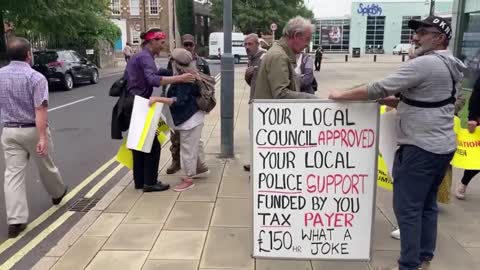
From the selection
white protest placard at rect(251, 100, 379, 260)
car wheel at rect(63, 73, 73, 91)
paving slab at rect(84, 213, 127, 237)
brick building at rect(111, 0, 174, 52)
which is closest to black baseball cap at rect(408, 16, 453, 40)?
white protest placard at rect(251, 100, 379, 260)

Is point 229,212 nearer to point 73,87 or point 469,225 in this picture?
point 469,225

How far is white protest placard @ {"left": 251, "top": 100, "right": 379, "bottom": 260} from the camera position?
3283mm

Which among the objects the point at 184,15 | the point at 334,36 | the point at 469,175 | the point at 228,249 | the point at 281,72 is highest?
the point at 184,15

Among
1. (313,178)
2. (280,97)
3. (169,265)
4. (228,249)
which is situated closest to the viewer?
(313,178)

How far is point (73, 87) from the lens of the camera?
19234mm

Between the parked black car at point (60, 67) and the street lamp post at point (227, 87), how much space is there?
12.0 meters

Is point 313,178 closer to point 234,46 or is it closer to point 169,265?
point 169,265

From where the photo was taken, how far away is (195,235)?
4332 mm

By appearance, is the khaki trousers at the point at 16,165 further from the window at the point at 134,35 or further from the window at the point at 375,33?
the window at the point at 375,33

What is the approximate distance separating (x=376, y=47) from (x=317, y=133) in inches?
2901

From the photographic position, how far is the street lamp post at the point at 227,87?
22.8ft

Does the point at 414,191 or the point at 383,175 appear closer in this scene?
the point at 414,191

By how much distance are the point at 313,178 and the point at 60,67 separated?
53.1 ft

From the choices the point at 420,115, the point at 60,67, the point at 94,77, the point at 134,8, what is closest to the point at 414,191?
the point at 420,115
